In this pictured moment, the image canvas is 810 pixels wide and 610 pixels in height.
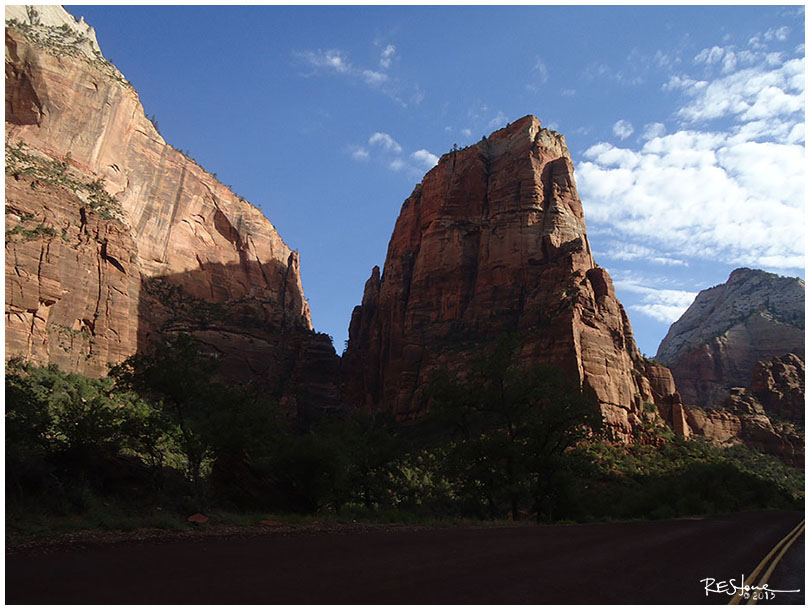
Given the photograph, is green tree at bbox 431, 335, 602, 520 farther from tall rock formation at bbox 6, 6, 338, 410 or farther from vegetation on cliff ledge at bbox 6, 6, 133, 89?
vegetation on cliff ledge at bbox 6, 6, 133, 89

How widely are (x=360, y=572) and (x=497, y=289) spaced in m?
75.1

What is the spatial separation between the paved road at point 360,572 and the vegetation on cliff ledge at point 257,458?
383 centimetres

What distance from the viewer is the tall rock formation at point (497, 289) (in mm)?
64562

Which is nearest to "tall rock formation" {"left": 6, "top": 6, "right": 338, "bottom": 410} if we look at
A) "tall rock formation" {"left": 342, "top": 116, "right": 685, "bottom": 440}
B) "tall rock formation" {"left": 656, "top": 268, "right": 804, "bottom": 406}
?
"tall rock formation" {"left": 342, "top": 116, "right": 685, "bottom": 440}

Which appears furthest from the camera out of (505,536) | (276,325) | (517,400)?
(276,325)

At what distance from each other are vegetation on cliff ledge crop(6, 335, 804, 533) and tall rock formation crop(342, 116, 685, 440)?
88.4 ft

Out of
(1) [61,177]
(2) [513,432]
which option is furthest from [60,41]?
(2) [513,432]

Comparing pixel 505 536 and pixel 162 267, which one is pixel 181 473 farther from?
pixel 162 267

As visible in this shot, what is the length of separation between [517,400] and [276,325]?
2556 inches

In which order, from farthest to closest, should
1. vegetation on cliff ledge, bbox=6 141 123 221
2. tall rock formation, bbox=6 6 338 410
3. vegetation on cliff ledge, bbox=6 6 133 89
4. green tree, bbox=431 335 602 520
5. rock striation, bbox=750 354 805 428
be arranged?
rock striation, bbox=750 354 805 428 < vegetation on cliff ledge, bbox=6 6 133 89 < vegetation on cliff ledge, bbox=6 141 123 221 < tall rock formation, bbox=6 6 338 410 < green tree, bbox=431 335 602 520

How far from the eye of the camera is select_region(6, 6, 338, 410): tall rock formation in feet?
159

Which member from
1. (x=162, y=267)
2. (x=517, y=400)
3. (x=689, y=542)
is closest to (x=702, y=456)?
(x=517, y=400)

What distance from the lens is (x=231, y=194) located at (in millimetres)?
99688

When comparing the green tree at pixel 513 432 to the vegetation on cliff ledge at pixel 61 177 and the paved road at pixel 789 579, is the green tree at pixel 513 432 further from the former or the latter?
the vegetation on cliff ledge at pixel 61 177
